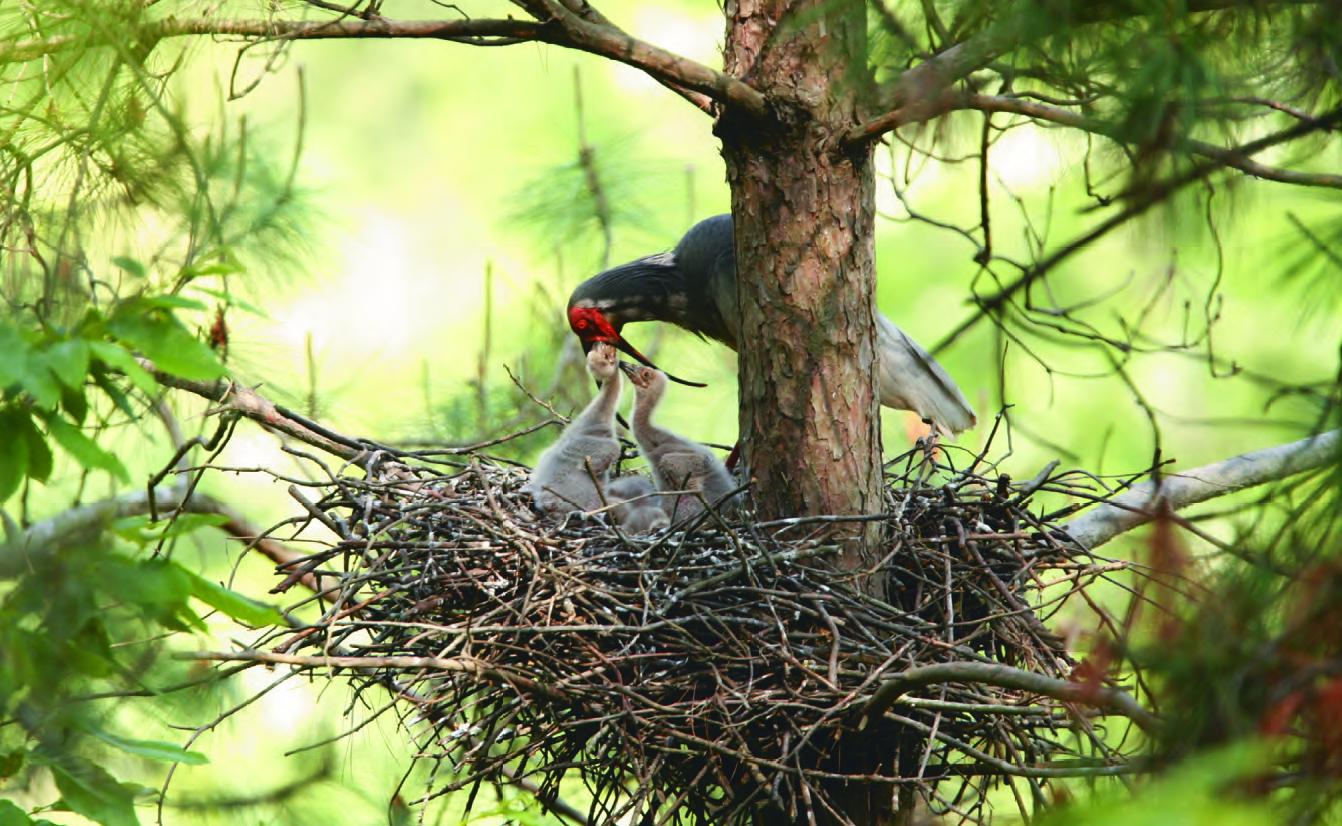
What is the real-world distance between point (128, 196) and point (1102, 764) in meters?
2.20

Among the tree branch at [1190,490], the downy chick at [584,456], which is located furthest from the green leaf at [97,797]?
the tree branch at [1190,490]

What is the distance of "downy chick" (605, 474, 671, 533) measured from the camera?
10.3 ft

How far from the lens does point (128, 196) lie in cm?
296

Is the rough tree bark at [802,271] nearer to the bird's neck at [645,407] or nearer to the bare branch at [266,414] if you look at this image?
the bird's neck at [645,407]

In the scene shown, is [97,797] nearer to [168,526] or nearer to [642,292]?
[168,526]

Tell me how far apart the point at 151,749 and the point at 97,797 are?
5.6 inches

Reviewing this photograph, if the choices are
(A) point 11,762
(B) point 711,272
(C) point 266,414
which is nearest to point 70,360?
(A) point 11,762

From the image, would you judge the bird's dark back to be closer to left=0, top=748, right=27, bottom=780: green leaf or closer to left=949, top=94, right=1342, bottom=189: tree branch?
left=949, top=94, right=1342, bottom=189: tree branch

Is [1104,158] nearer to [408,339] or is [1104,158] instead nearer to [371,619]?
[371,619]

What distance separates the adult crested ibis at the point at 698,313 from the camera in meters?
3.84

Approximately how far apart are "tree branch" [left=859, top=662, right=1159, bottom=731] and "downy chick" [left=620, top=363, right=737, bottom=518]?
0.76m

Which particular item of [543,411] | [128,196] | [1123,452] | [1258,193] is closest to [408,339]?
[1123,452]

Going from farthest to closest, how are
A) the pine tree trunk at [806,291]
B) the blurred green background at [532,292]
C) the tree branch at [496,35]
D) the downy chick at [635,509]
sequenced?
the downy chick at [635,509]
the blurred green background at [532,292]
the pine tree trunk at [806,291]
the tree branch at [496,35]

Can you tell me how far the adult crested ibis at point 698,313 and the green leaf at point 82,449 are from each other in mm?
2246
